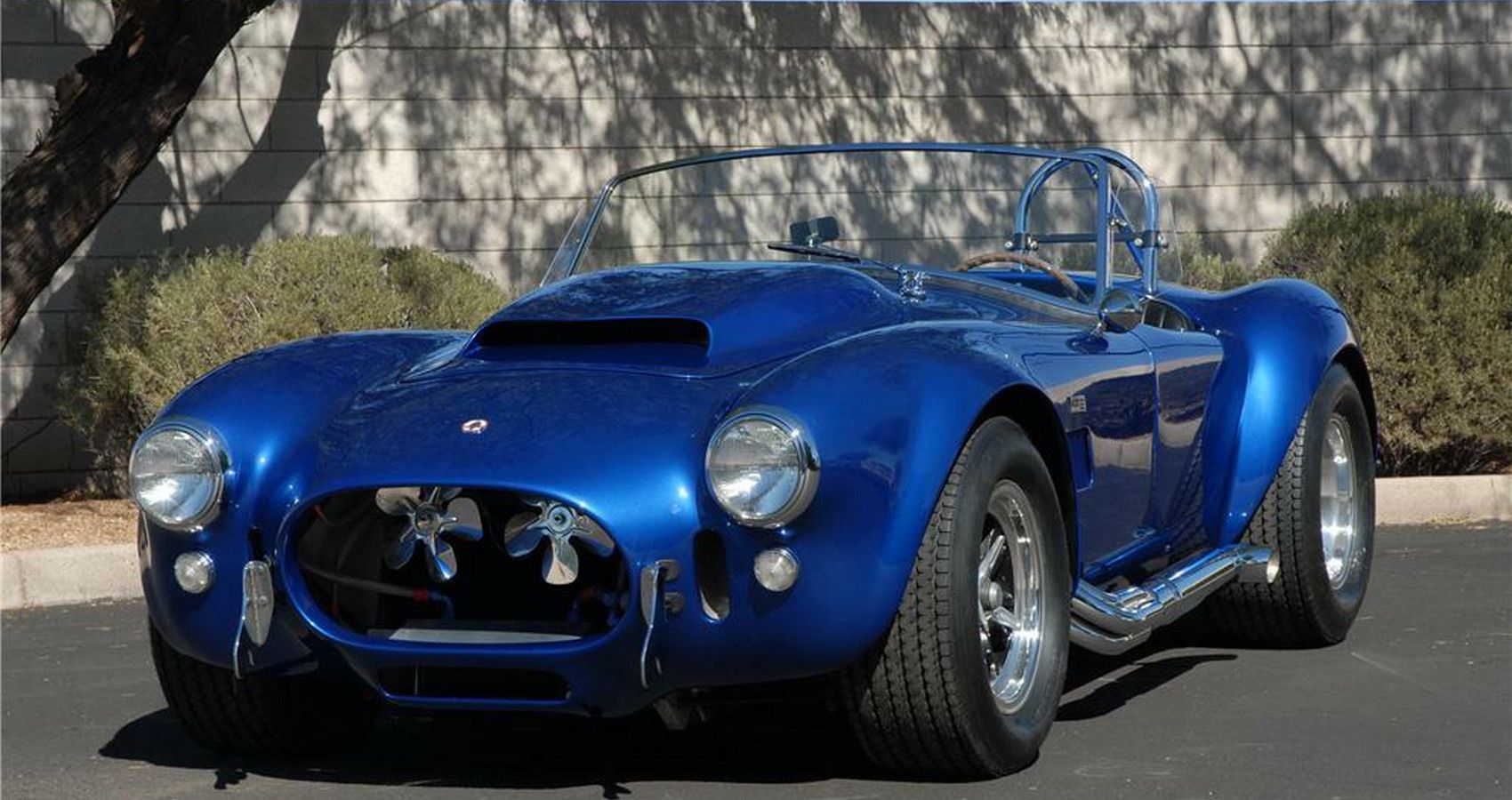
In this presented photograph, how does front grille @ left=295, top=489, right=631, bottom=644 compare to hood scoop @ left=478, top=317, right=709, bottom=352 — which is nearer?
front grille @ left=295, top=489, right=631, bottom=644

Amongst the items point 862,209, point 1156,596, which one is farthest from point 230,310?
point 1156,596

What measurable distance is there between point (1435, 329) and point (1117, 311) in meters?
4.94

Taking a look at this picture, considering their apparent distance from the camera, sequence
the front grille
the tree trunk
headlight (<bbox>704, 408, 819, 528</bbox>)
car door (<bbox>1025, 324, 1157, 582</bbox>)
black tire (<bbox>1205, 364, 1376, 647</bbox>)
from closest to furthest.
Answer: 1. headlight (<bbox>704, 408, 819, 528</bbox>)
2. the front grille
3. car door (<bbox>1025, 324, 1157, 582</bbox>)
4. black tire (<bbox>1205, 364, 1376, 647</bbox>)
5. the tree trunk

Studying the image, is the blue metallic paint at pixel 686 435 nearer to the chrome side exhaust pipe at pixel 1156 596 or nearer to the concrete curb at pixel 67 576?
the chrome side exhaust pipe at pixel 1156 596

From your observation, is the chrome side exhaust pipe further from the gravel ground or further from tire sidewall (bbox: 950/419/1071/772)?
the gravel ground

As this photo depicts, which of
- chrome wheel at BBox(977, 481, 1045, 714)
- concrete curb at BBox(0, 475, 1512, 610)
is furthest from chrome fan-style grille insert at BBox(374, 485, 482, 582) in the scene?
concrete curb at BBox(0, 475, 1512, 610)

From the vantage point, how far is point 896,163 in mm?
6129

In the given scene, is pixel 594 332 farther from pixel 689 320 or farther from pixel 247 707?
pixel 247 707

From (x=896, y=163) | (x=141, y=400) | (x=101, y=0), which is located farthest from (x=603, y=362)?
(x=101, y=0)

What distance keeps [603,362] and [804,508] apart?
2.42 ft

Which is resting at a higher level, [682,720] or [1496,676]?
[682,720]

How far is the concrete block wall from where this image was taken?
11.0m

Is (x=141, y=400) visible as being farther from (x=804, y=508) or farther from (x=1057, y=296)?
(x=804, y=508)

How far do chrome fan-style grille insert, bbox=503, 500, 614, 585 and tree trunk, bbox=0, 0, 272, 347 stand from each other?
5.40 meters
